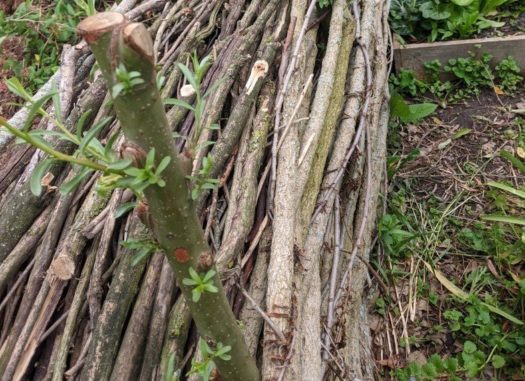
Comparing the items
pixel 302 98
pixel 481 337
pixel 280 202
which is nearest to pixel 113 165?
pixel 280 202

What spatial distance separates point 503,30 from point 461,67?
454 millimetres

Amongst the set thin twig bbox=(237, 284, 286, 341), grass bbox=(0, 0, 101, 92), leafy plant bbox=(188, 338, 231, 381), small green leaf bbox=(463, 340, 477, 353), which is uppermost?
leafy plant bbox=(188, 338, 231, 381)

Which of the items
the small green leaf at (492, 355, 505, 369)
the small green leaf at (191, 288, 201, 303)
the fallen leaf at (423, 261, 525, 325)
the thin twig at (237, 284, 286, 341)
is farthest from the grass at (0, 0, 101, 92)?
the small green leaf at (492, 355, 505, 369)

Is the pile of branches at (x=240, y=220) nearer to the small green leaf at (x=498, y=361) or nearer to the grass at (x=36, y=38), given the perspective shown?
the small green leaf at (x=498, y=361)

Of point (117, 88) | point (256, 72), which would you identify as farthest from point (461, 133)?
point (117, 88)

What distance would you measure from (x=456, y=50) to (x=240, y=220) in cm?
220

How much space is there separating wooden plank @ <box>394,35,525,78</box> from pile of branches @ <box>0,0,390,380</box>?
31.1 inches

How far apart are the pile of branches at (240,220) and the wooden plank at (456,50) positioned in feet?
2.59

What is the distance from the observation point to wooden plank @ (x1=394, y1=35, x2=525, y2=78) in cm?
328

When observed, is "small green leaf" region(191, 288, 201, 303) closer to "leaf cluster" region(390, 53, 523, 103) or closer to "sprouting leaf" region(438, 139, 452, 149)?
"sprouting leaf" region(438, 139, 452, 149)

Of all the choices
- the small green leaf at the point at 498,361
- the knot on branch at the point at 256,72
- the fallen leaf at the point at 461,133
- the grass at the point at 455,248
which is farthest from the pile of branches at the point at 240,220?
the fallen leaf at the point at 461,133

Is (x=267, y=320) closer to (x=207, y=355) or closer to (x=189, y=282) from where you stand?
(x=207, y=355)

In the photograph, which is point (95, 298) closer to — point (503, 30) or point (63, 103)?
point (63, 103)

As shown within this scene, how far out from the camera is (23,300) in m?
1.87
